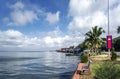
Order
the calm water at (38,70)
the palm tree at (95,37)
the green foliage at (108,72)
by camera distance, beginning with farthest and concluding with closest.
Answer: the palm tree at (95,37)
the calm water at (38,70)
the green foliage at (108,72)

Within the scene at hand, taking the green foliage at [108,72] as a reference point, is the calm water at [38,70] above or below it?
below

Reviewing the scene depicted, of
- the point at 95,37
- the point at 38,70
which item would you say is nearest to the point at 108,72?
the point at 38,70

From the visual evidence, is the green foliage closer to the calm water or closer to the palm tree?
the calm water

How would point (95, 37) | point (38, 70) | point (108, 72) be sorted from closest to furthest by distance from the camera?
1. point (108, 72)
2. point (38, 70)
3. point (95, 37)

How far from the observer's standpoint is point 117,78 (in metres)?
11.1

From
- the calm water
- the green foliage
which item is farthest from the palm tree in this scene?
the green foliage

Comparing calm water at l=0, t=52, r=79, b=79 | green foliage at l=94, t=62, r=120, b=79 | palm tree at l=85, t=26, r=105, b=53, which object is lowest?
calm water at l=0, t=52, r=79, b=79

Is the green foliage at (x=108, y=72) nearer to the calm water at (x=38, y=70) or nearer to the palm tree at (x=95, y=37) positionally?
the calm water at (x=38, y=70)

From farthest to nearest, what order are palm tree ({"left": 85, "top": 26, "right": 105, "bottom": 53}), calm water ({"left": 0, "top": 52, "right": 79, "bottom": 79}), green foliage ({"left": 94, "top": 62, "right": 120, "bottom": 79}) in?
palm tree ({"left": 85, "top": 26, "right": 105, "bottom": 53}), calm water ({"left": 0, "top": 52, "right": 79, "bottom": 79}), green foliage ({"left": 94, "top": 62, "right": 120, "bottom": 79})

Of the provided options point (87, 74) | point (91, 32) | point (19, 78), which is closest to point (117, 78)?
point (87, 74)

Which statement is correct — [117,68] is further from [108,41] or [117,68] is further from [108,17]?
[108,17]

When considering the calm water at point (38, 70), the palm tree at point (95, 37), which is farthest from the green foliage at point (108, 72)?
the palm tree at point (95, 37)

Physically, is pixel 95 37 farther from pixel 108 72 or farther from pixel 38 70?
pixel 108 72

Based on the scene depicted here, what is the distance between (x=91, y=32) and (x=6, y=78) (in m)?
38.9
